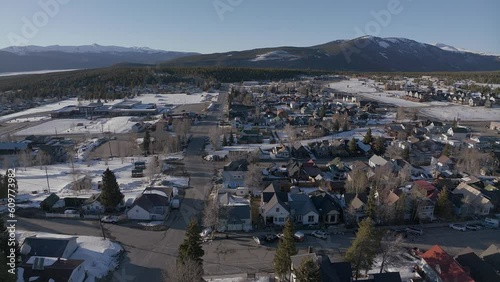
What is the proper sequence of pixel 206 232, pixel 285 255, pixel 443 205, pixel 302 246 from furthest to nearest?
1. pixel 443 205
2. pixel 206 232
3. pixel 302 246
4. pixel 285 255

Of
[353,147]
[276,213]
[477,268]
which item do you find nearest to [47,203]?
[276,213]

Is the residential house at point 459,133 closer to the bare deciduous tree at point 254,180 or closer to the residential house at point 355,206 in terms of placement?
the residential house at point 355,206

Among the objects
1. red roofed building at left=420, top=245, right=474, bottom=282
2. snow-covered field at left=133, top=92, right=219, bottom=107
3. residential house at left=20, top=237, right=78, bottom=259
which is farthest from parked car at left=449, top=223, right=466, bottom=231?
snow-covered field at left=133, top=92, right=219, bottom=107

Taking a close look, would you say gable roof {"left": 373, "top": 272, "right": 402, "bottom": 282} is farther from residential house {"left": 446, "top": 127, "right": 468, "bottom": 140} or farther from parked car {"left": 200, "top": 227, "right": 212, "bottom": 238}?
residential house {"left": 446, "top": 127, "right": 468, "bottom": 140}

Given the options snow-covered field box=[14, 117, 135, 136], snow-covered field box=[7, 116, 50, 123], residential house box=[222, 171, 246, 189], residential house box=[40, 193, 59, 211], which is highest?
residential house box=[222, 171, 246, 189]

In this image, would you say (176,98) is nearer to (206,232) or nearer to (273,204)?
(273,204)

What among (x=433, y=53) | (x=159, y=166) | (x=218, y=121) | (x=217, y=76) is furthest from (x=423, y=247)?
(x=433, y=53)

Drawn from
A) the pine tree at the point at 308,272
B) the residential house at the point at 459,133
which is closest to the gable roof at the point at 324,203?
the pine tree at the point at 308,272
